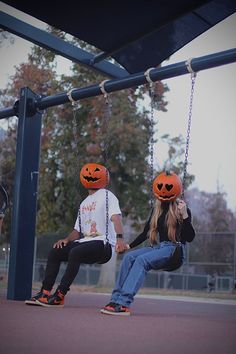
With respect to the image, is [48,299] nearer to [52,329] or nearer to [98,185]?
[98,185]

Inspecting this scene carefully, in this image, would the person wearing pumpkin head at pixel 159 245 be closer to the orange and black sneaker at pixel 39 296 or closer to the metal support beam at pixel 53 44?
the orange and black sneaker at pixel 39 296

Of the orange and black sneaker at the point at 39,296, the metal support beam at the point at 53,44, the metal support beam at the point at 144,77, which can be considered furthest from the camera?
the metal support beam at the point at 53,44

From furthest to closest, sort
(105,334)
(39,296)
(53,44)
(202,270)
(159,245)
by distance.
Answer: (202,270) → (53,44) → (39,296) → (159,245) → (105,334)

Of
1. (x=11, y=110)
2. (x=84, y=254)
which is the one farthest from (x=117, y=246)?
(x=11, y=110)

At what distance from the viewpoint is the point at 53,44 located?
7.67m

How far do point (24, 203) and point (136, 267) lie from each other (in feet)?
7.27

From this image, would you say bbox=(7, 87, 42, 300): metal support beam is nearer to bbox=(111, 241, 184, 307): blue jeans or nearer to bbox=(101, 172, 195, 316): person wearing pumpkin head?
bbox=(101, 172, 195, 316): person wearing pumpkin head

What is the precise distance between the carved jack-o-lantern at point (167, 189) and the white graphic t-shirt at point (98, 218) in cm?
51

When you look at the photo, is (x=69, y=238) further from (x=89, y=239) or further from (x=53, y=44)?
(x=53, y=44)

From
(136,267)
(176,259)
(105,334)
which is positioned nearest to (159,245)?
(176,259)

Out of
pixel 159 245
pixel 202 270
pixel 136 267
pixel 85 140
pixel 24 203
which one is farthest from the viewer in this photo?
pixel 202 270

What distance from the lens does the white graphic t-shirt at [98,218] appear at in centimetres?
646

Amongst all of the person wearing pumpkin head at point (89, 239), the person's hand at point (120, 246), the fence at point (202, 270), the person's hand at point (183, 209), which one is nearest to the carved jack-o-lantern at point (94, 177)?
the person wearing pumpkin head at point (89, 239)

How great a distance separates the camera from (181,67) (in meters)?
6.37
